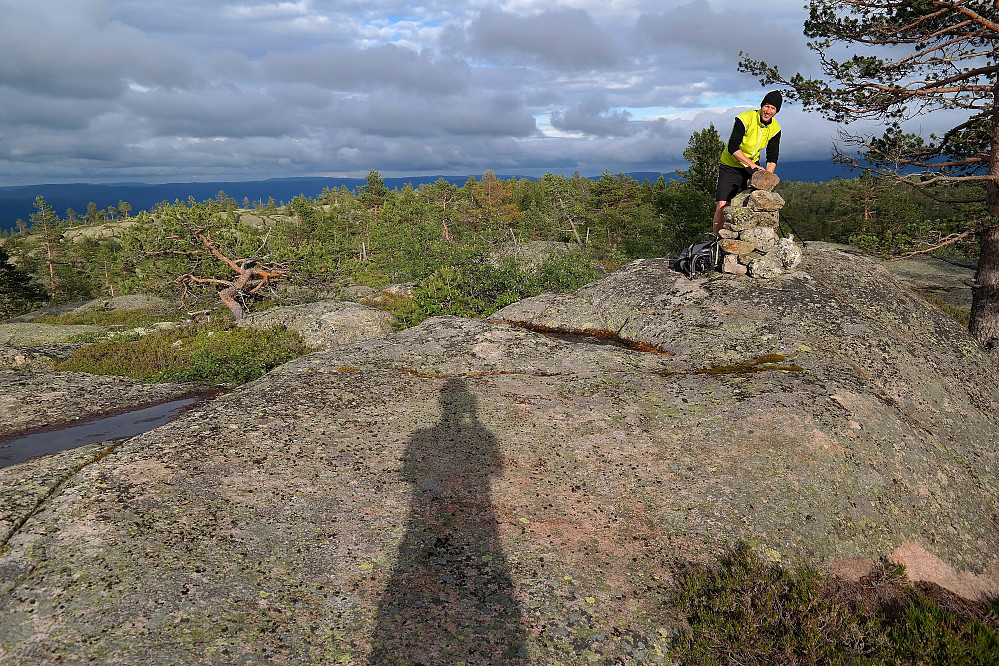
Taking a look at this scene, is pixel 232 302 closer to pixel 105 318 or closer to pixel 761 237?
pixel 105 318

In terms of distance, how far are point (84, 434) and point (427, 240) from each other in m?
32.0

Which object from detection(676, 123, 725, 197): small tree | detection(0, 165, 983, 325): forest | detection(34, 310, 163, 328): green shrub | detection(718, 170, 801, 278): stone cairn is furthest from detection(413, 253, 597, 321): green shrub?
detection(34, 310, 163, 328): green shrub

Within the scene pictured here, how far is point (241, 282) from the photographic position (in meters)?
29.6

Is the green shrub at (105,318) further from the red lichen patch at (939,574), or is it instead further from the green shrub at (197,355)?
the red lichen patch at (939,574)

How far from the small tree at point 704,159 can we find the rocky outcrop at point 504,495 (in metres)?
32.2

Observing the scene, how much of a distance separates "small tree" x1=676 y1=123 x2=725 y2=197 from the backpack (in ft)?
96.1

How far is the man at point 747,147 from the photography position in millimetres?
13508

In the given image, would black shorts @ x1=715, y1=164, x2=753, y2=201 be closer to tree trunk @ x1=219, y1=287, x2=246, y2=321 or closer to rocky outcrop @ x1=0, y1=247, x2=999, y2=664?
rocky outcrop @ x1=0, y1=247, x2=999, y2=664

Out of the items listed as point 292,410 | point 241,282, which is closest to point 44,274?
point 241,282

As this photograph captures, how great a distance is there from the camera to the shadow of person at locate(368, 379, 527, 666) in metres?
5.12

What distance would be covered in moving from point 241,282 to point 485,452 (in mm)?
26249

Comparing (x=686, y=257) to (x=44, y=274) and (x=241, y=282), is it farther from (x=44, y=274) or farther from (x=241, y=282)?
(x=44, y=274)

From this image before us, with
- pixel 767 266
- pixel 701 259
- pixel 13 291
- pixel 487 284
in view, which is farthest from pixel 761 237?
pixel 13 291

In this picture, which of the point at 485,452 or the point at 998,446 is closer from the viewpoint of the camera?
the point at 485,452
